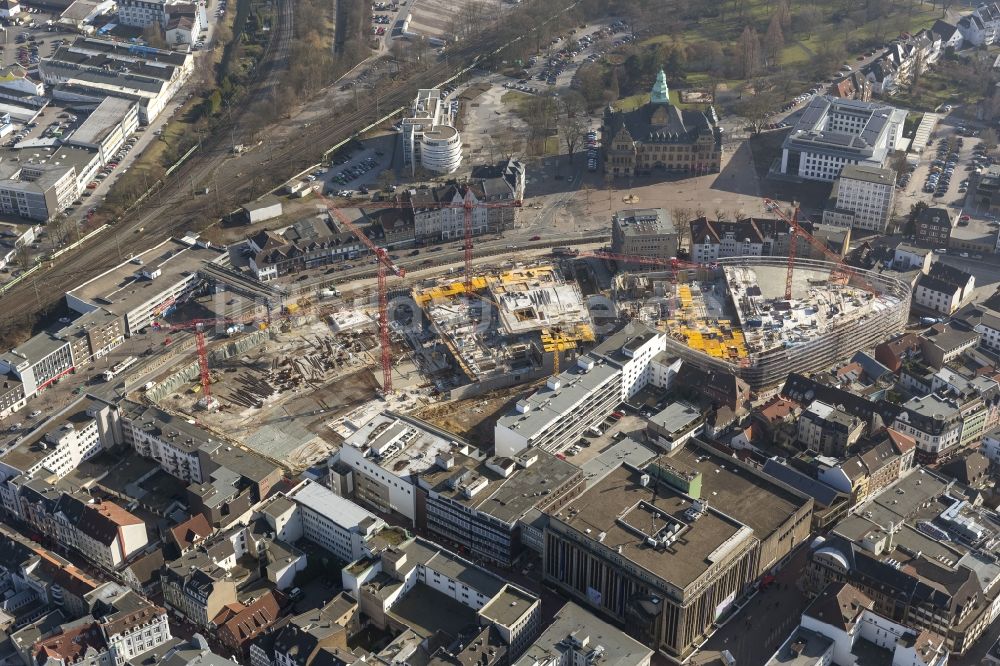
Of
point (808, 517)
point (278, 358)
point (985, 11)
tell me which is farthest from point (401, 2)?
point (808, 517)

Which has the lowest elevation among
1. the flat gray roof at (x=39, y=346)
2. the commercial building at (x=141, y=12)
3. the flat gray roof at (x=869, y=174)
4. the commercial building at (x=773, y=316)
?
the commercial building at (x=773, y=316)

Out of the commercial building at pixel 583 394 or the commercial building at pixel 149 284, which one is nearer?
the commercial building at pixel 583 394

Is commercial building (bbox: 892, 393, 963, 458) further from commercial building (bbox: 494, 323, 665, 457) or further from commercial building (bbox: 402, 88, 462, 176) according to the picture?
commercial building (bbox: 402, 88, 462, 176)

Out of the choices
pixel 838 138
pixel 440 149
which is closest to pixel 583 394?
pixel 440 149

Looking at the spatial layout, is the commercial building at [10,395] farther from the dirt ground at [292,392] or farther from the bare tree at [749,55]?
the bare tree at [749,55]

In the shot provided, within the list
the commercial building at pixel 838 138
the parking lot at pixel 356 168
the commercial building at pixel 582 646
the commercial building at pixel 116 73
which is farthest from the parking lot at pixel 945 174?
the commercial building at pixel 116 73

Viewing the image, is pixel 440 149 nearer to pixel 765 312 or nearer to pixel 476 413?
pixel 765 312

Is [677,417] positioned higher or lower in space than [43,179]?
lower
